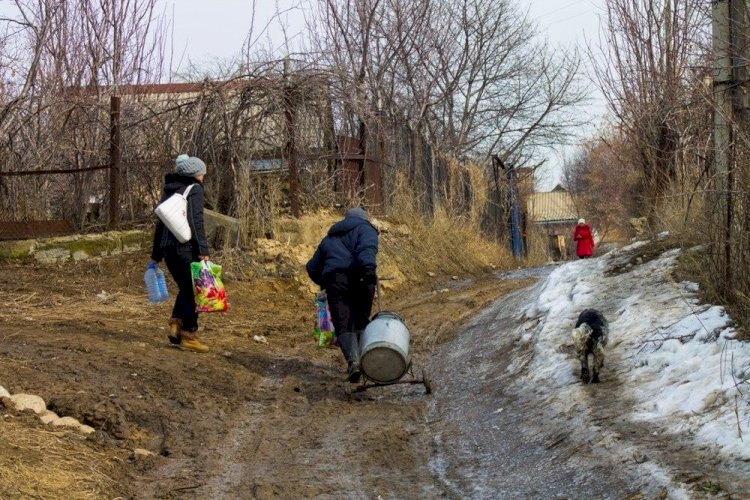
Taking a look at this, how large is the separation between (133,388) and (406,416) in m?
2.18

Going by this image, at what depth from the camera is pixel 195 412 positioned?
22.4 ft

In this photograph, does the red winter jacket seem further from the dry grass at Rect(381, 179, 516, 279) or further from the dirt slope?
the dirt slope

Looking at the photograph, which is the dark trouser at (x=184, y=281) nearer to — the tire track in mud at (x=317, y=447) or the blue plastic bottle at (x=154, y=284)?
the blue plastic bottle at (x=154, y=284)

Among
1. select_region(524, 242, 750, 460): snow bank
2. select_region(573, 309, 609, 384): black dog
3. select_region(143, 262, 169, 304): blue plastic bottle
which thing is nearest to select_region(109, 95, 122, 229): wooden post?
select_region(143, 262, 169, 304): blue plastic bottle

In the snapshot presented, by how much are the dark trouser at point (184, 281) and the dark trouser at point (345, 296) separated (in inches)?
58.2

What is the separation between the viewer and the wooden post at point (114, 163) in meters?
13.4

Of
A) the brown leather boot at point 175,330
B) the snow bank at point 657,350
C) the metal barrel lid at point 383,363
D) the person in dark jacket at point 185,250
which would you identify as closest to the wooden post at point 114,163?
the person in dark jacket at point 185,250

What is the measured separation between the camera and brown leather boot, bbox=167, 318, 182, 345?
28.5 feet

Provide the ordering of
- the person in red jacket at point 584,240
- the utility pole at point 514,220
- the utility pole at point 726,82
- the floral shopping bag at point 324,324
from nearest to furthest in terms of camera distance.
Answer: the utility pole at point 726,82, the floral shopping bag at point 324,324, the person in red jacket at point 584,240, the utility pole at point 514,220

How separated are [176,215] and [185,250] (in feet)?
1.27

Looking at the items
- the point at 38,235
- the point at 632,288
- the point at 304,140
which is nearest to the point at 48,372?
the point at 632,288

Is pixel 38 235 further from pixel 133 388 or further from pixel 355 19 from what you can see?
pixel 355 19

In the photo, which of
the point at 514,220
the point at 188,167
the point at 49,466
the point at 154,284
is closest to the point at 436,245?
the point at 514,220

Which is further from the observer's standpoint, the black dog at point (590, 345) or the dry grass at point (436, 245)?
the dry grass at point (436, 245)
